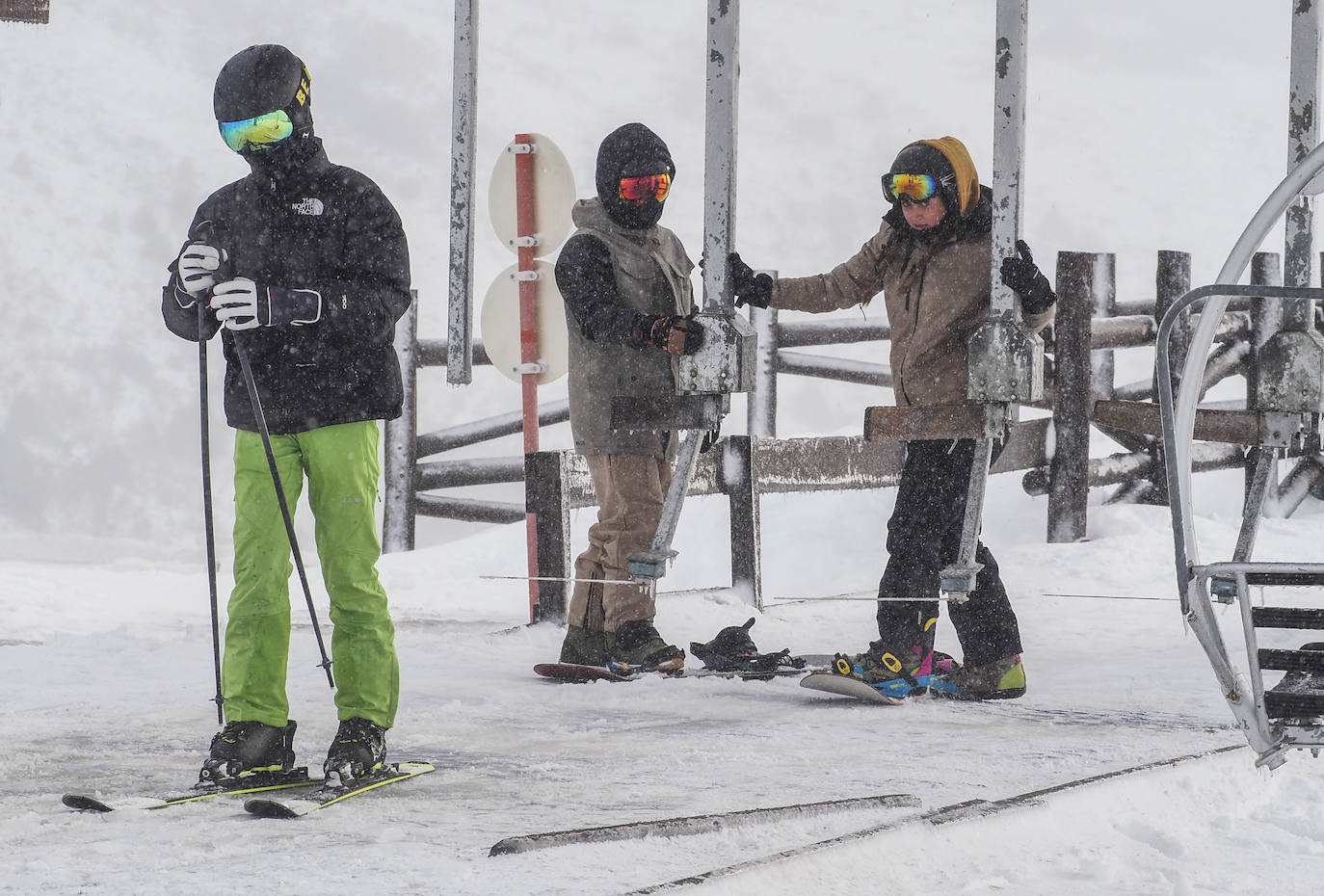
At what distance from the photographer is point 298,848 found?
8.73ft

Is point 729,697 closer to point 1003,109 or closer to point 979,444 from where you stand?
point 979,444

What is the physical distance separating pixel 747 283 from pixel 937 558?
0.99m

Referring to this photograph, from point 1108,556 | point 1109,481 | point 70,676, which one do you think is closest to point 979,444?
point 70,676

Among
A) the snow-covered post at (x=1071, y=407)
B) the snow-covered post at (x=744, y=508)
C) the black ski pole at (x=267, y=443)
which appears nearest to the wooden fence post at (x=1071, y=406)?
the snow-covered post at (x=1071, y=407)

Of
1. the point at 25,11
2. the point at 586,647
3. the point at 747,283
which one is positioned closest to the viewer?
the point at 747,283

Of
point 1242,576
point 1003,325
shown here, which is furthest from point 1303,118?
point 1242,576

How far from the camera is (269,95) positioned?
3275 millimetres

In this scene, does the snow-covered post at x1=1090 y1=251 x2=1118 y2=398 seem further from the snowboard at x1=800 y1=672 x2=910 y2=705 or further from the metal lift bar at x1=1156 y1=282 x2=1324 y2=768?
the metal lift bar at x1=1156 y1=282 x2=1324 y2=768

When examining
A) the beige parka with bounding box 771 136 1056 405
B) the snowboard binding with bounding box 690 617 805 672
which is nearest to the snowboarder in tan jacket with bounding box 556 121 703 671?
the snowboard binding with bounding box 690 617 805 672

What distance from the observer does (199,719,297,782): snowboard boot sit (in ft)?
10.8

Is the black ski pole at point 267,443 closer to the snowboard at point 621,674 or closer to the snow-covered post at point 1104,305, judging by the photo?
the snowboard at point 621,674

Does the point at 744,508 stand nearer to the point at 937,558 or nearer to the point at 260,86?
the point at 937,558

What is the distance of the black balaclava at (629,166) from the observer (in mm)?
4926

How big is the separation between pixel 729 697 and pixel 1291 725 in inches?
76.3
